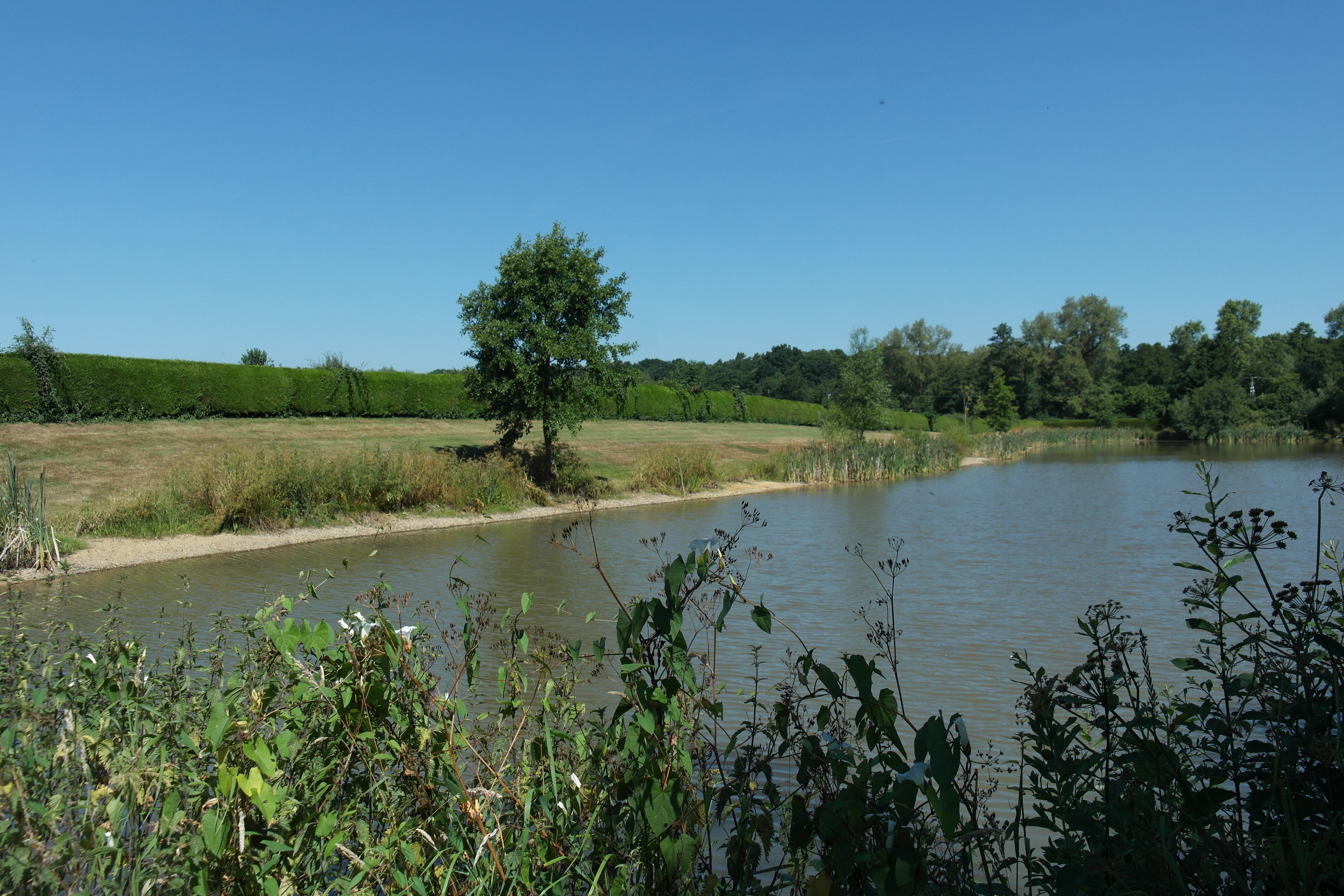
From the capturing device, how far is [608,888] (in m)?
2.55

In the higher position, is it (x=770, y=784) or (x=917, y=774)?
(x=917, y=774)

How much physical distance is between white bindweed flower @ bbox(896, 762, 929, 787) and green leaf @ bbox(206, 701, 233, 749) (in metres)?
1.59

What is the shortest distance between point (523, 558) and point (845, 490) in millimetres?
15084

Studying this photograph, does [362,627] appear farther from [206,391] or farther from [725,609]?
[206,391]

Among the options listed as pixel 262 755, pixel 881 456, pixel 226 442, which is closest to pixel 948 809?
pixel 262 755

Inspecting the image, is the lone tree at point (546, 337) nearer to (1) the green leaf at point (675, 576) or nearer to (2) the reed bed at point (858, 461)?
(2) the reed bed at point (858, 461)

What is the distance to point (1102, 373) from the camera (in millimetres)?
81750

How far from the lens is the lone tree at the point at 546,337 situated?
20.5 meters

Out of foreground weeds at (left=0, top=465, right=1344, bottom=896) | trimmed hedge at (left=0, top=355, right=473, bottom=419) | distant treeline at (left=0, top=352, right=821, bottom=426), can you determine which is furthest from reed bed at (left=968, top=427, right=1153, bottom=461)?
foreground weeds at (left=0, top=465, right=1344, bottom=896)

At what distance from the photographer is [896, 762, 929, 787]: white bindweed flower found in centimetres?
194

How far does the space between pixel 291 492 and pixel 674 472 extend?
35.6 ft

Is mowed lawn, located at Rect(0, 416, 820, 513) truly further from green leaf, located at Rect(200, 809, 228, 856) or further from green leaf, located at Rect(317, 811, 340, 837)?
green leaf, located at Rect(200, 809, 228, 856)

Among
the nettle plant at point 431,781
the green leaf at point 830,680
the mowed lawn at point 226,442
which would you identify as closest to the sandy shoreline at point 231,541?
the mowed lawn at point 226,442

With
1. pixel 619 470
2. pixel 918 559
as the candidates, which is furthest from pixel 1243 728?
pixel 619 470
